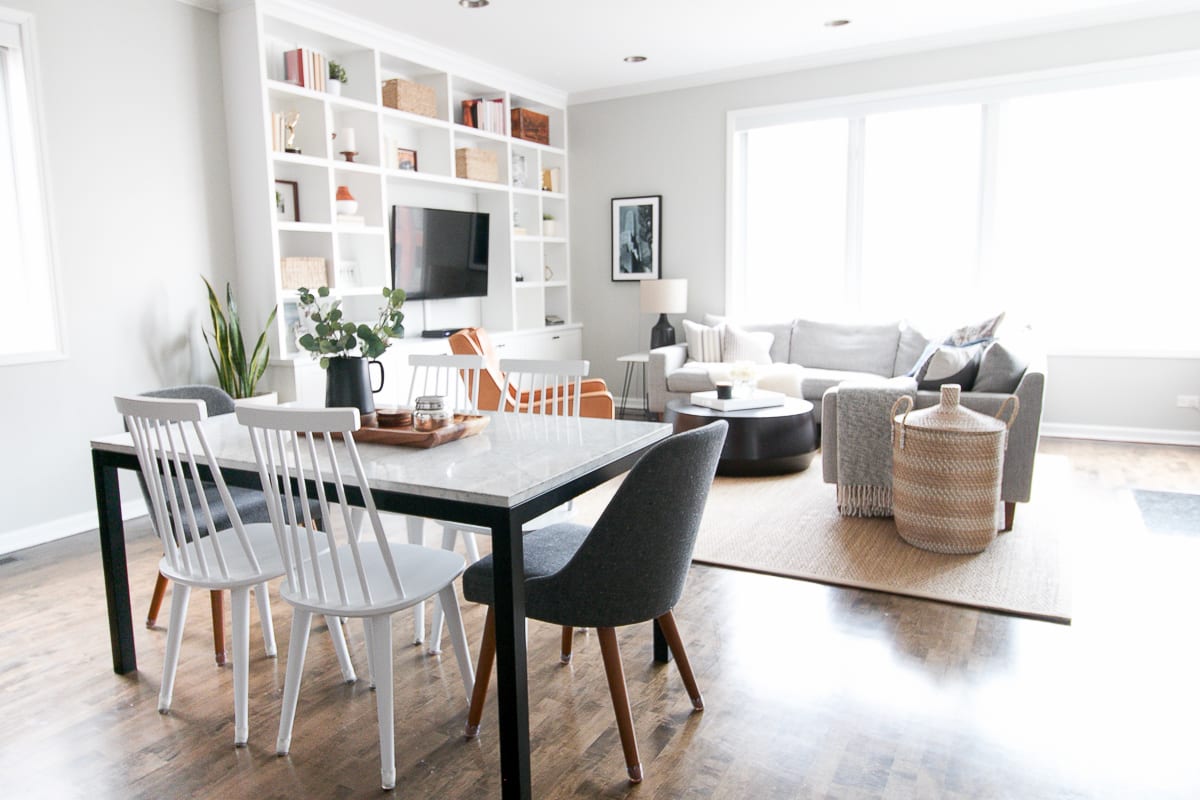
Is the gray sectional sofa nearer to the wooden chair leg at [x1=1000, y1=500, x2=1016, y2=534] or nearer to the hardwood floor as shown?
the wooden chair leg at [x1=1000, y1=500, x2=1016, y2=534]

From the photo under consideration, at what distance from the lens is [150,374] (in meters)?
4.16

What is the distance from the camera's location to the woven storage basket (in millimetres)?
3270

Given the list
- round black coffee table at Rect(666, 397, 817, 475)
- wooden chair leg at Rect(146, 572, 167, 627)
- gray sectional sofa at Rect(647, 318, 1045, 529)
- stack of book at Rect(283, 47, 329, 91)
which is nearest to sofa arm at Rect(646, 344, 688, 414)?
gray sectional sofa at Rect(647, 318, 1045, 529)

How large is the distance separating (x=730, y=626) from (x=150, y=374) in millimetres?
3191

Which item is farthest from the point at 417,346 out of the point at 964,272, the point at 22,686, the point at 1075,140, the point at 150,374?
the point at 1075,140

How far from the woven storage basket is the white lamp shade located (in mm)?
3090

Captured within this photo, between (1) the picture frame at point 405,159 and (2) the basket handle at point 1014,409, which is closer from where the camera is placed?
(2) the basket handle at point 1014,409

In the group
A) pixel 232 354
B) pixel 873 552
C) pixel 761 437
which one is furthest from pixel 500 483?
pixel 232 354

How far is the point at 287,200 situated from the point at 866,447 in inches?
135

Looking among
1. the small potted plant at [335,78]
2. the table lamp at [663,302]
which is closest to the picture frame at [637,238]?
the table lamp at [663,302]

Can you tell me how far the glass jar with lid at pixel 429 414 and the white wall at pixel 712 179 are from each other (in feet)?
14.9

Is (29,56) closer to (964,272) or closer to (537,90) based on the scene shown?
(537,90)

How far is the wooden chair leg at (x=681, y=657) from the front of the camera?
84.4 inches

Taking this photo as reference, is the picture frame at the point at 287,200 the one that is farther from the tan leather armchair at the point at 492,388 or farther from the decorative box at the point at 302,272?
the tan leather armchair at the point at 492,388
